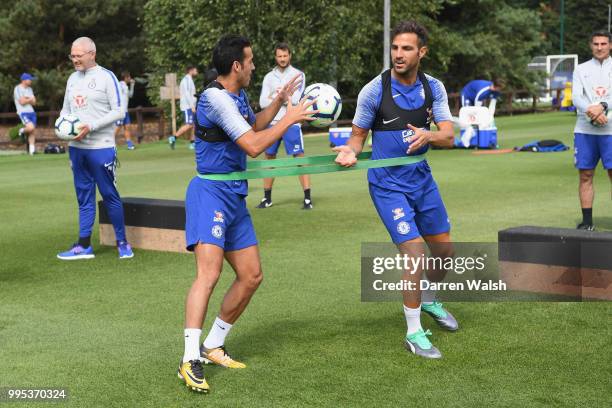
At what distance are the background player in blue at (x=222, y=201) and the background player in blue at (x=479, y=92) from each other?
18999 mm

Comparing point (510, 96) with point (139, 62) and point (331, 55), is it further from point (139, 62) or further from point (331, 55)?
point (139, 62)

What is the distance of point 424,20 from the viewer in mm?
38750

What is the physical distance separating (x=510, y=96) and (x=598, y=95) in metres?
34.4

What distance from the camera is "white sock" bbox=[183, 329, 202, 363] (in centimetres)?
567

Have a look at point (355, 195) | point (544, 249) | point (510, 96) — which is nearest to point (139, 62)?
point (510, 96)

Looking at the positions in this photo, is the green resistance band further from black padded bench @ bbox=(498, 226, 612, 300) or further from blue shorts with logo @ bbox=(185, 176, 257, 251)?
black padded bench @ bbox=(498, 226, 612, 300)

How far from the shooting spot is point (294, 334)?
267 inches

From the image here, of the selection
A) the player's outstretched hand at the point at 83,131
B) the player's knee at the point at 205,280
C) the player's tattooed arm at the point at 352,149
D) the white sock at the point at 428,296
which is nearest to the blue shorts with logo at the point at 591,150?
the white sock at the point at 428,296

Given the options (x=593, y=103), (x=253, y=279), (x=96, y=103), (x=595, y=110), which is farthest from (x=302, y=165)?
(x=593, y=103)

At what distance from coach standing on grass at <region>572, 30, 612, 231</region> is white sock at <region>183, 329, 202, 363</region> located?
19.6ft

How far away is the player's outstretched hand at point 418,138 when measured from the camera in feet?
20.2

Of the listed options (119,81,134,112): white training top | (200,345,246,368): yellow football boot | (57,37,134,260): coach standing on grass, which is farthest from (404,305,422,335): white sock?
(119,81,134,112): white training top

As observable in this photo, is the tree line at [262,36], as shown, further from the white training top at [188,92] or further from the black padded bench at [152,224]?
the black padded bench at [152,224]

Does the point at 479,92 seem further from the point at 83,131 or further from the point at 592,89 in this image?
the point at 83,131
